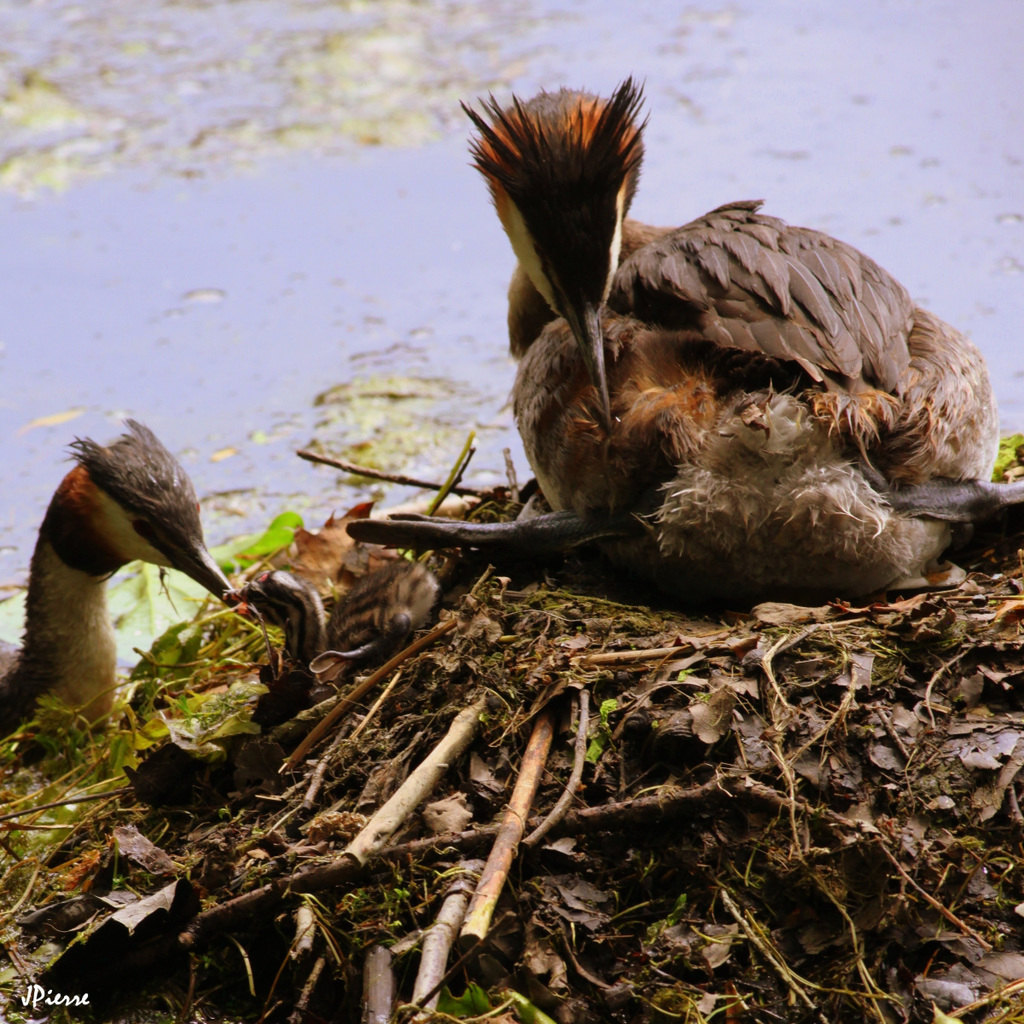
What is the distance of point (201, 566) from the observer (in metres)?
3.87

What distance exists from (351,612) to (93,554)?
49.1 inches

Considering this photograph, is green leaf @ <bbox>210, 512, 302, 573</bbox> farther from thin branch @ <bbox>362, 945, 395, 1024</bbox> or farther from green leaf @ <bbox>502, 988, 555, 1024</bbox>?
green leaf @ <bbox>502, 988, 555, 1024</bbox>

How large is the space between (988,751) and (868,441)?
0.77 metres

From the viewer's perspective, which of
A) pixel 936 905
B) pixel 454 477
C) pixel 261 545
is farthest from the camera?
pixel 261 545

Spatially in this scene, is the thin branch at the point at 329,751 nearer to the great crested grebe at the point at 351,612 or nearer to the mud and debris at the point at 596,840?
the mud and debris at the point at 596,840

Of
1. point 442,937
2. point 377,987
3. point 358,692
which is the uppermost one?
point 358,692

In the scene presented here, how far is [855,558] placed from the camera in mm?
2924

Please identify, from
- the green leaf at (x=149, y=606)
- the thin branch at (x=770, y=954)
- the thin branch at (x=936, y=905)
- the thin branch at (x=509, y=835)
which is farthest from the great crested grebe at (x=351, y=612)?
the thin branch at (x=936, y=905)

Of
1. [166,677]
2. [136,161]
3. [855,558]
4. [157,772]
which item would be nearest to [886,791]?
[855,558]

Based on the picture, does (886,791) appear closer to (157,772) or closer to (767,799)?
(767,799)
